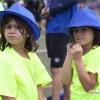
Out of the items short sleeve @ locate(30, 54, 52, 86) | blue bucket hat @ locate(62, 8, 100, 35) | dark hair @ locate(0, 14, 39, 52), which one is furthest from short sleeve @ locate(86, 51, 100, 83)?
dark hair @ locate(0, 14, 39, 52)

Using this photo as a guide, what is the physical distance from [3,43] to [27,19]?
330 mm

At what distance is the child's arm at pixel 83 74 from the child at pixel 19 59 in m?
0.39

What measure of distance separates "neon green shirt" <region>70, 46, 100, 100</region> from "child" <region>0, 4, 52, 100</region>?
27 centimetres

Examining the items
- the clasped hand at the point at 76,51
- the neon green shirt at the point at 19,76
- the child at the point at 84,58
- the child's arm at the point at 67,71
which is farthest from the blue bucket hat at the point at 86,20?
the neon green shirt at the point at 19,76

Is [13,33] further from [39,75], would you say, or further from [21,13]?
[39,75]

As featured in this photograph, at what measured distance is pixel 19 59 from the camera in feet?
8.81

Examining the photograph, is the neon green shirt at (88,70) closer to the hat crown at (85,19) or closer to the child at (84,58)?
the child at (84,58)

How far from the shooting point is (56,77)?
161 inches

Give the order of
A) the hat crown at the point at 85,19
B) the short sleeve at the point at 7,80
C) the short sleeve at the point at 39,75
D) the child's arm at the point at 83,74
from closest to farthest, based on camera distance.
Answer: the short sleeve at the point at 7,80 → the child's arm at the point at 83,74 → the hat crown at the point at 85,19 → the short sleeve at the point at 39,75

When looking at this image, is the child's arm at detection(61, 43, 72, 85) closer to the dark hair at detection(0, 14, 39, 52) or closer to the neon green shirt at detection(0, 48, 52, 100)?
the neon green shirt at detection(0, 48, 52, 100)

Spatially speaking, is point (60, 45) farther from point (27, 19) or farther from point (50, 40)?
point (27, 19)

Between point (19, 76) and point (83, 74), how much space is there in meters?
0.52

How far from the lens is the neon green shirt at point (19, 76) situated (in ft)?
8.21

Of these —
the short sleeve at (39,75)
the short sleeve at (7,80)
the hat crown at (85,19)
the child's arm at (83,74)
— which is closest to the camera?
the short sleeve at (7,80)
